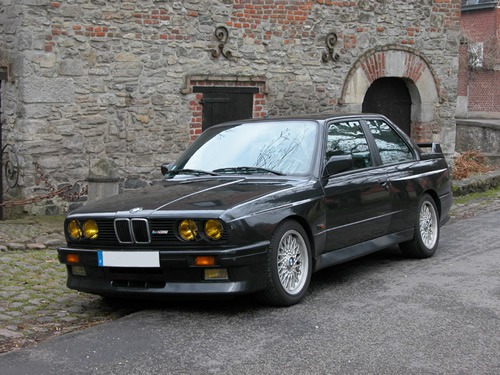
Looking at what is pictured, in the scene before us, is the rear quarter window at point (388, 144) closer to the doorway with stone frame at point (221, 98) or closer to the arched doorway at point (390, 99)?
the doorway with stone frame at point (221, 98)

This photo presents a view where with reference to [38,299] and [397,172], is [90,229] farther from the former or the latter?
[397,172]

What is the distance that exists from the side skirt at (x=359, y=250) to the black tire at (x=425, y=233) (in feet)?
0.45

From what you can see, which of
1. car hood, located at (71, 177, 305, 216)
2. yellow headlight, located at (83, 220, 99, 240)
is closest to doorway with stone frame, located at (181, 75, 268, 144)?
car hood, located at (71, 177, 305, 216)

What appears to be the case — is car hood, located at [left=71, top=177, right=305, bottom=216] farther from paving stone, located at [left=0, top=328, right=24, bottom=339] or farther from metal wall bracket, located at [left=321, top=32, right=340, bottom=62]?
metal wall bracket, located at [left=321, top=32, right=340, bottom=62]

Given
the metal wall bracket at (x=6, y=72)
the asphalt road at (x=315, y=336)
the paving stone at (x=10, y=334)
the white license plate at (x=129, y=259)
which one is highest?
the metal wall bracket at (x=6, y=72)

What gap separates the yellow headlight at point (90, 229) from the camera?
18.7 ft

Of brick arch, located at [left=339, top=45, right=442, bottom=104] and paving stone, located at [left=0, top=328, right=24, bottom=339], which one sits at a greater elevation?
brick arch, located at [left=339, top=45, right=442, bottom=104]

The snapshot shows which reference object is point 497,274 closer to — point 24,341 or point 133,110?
point 24,341

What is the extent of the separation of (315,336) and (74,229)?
2.15 m

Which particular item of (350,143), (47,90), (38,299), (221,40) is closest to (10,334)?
(38,299)

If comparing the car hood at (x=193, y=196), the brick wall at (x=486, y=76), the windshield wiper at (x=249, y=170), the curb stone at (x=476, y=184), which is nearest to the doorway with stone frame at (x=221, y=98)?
the curb stone at (x=476, y=184)

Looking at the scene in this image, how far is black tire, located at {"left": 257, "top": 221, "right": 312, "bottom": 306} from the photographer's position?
217 inches

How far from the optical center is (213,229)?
5.31 m

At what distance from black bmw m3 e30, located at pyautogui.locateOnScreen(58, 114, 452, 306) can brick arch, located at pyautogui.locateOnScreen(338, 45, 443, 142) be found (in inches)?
239
